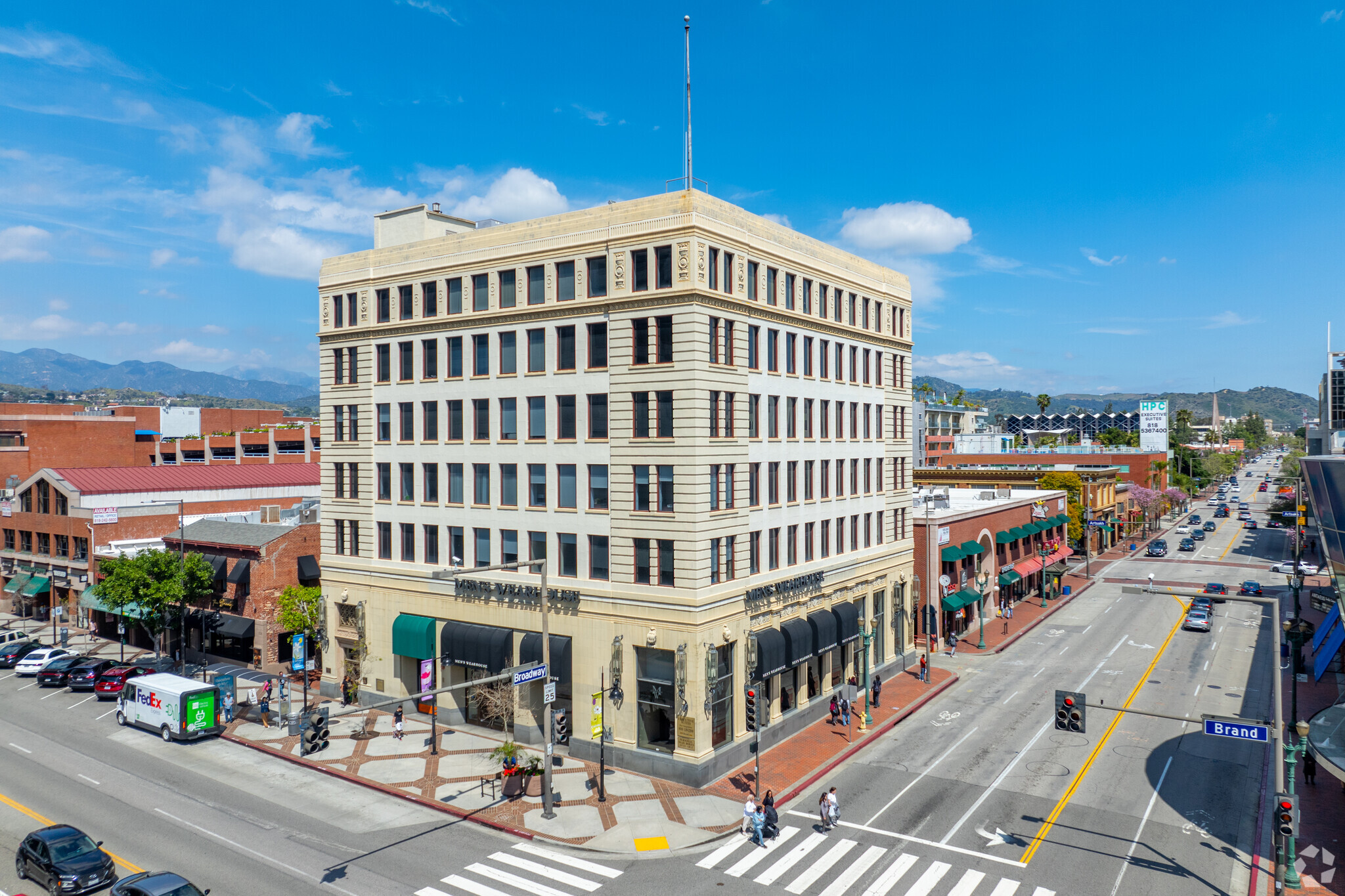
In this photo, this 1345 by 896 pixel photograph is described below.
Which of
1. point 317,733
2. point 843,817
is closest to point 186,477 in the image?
point 317,733

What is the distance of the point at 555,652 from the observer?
122 ft

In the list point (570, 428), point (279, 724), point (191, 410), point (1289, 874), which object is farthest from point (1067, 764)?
point (191, 410)

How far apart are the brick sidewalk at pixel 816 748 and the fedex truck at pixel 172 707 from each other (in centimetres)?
2566

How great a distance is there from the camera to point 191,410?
12262cm

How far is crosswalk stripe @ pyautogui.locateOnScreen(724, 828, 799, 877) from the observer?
87.2 feet

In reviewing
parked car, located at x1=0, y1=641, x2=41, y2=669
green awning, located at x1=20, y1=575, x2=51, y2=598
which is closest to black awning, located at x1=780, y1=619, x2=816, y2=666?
parked car, located at x1=0, y1=641, x2=41, y2=669

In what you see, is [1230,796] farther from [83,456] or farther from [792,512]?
[83,456]

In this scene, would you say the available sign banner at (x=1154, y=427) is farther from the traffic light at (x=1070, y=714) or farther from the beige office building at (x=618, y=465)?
the traffic light at (x=1070, y=714)

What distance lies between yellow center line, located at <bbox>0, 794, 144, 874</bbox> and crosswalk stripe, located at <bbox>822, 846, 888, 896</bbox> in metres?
22.1

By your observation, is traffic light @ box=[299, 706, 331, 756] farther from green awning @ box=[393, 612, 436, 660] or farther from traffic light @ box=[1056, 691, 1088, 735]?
traffic light @ box=[1056, 691, 1088, 735]

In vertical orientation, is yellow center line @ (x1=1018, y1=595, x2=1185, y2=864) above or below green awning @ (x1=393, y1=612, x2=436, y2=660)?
below

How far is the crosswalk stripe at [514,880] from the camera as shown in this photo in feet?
81.7

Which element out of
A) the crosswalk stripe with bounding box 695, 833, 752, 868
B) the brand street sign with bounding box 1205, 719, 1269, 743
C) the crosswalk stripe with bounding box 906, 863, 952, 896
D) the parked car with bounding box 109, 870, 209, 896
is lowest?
the crosswalk stripe with bounding box 695, 833, 752, 868

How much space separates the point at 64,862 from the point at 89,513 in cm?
4805
